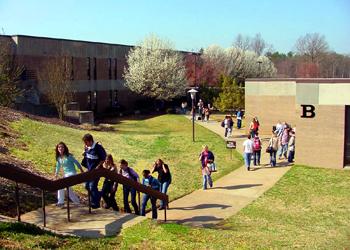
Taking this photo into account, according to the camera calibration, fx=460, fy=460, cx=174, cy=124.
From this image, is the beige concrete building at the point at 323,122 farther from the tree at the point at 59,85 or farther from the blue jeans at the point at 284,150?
the tree at the point at 59,85

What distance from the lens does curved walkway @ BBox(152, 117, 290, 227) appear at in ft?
39.4

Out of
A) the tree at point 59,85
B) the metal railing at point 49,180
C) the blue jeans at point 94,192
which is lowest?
the blue jeans at point 94,192

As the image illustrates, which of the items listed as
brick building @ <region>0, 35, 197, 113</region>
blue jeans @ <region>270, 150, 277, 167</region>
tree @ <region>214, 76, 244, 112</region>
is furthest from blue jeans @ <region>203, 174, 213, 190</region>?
brick building @ <region>0, 35, 197, 113</region>

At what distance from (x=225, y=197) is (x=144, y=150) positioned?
8.80 m

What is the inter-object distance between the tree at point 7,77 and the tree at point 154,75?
13.4 metres

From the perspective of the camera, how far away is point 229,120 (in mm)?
26766

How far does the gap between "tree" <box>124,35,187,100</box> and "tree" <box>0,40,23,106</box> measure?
528 inches

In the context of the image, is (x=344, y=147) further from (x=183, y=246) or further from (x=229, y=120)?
(x=183, y=246)

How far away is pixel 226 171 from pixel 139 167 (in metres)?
3.51

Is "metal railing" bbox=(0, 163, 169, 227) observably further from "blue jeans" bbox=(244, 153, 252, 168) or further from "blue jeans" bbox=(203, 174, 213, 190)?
"blue jeans" bbox=(244, 153, 252, 168)

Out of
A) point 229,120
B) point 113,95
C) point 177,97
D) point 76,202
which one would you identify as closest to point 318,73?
point 177,97

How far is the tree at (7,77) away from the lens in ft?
87.7

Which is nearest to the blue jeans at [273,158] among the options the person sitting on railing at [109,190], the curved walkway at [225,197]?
the curved walkway at [225,197]

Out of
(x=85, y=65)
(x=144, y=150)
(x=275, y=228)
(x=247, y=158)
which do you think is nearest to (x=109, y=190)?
(x=275, y=228)
